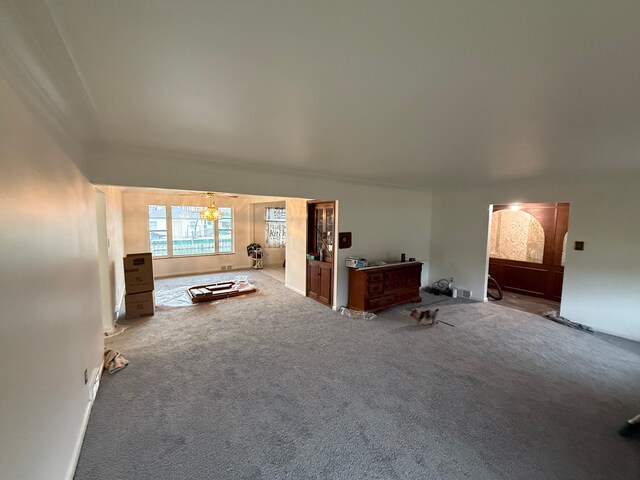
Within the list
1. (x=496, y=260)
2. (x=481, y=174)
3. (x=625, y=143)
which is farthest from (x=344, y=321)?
(x=496, y=260)

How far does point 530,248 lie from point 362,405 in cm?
570

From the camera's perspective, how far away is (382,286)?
467 cm

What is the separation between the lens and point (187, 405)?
228cm

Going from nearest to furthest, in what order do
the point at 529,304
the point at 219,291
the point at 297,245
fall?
the point at 529,304
the point at 219,291
the point at 297,245

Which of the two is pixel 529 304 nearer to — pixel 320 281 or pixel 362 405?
pixel 320 281

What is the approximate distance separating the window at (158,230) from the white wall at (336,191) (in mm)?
4032

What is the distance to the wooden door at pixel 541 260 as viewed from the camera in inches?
210

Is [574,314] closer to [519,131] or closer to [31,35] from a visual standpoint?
[519,131]

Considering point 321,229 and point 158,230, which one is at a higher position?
point 321,229

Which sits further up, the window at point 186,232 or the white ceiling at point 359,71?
the white ceiling at point 359,71

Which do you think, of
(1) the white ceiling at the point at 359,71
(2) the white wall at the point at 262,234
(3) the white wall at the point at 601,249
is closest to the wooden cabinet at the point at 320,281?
(1) the white ceiling at the point at 359,71

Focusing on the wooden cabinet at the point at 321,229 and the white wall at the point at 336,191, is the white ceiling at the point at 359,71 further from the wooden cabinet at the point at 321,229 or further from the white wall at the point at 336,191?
the wooden cabinet at the point at 321,229

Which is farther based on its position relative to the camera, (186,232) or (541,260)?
(186,232)

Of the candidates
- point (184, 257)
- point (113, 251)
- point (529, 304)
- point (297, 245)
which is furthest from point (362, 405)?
point (184, 257)
